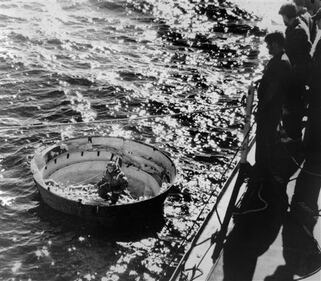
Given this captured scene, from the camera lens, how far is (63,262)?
13.9 m

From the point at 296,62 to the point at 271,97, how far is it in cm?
147

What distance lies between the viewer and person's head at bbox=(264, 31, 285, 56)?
27.8 ft

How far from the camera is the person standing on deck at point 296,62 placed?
959 centimetres

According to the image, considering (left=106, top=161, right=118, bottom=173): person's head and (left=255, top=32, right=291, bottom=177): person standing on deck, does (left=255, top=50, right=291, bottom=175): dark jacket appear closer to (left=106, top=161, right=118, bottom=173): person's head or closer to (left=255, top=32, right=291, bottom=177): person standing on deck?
(left=255, top=32, right=291, bottom=177): person standing on deck

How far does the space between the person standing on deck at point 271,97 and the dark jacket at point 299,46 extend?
716mm

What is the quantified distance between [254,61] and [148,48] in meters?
8.07

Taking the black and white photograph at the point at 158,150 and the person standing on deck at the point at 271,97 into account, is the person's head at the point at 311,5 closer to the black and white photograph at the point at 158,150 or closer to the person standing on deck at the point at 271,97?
the black and white photograph at the point at 158,150

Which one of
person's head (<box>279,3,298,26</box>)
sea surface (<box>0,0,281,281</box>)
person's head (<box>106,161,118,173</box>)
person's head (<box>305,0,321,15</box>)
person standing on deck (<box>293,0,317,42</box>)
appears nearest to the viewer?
person's head (<box>279,3,298,26</box>)

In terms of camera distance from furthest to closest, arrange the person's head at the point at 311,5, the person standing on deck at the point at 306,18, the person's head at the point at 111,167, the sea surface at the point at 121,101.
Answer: the person's head at the point at 111,167
the sea surface at the point at 121,101
the person's head at the point at 311,5
the person standing on deck at the point at 306,18

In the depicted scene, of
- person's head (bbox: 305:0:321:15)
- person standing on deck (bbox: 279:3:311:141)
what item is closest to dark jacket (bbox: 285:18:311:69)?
person standing on deck (bbox: 279:3:311:141)

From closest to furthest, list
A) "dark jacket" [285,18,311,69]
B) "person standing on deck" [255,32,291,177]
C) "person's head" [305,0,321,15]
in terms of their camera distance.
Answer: "person standing on deck" [255,32,291,177]
"dark jacket" [285,18,311,69]
"person's head" [305,0,321,15]

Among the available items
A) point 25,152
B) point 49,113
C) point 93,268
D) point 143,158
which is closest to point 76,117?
point 49,113

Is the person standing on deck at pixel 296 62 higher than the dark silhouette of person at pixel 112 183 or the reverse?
higher

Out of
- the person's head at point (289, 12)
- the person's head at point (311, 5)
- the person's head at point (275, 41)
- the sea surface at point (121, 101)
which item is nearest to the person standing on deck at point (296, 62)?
the person's head at point (289, 12)
